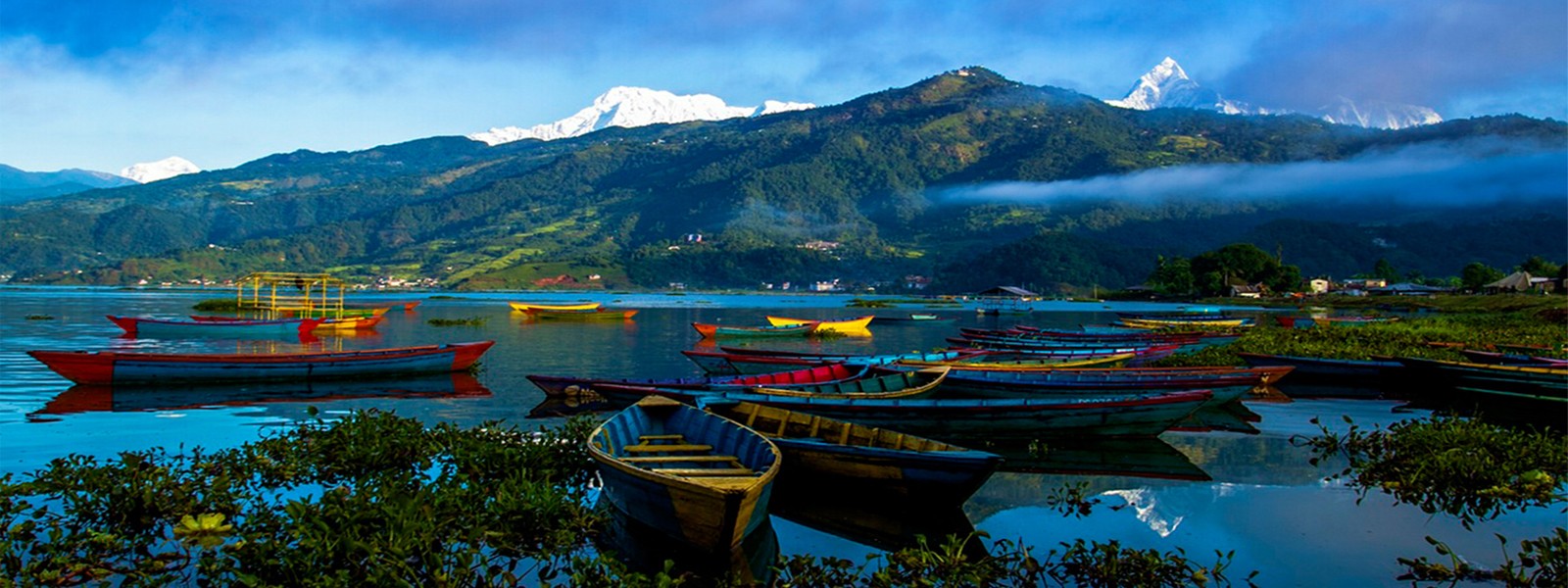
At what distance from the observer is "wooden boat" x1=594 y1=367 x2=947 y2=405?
20.8 m

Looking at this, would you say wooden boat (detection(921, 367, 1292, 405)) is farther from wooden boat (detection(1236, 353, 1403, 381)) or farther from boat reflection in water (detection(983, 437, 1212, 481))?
wooden boat (detection(1236, 353, 1403, 381))

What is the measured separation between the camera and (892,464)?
13695 millimetres

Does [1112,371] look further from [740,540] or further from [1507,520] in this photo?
[740,540]

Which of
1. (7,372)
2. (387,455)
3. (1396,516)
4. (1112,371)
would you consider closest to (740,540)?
(387,455)

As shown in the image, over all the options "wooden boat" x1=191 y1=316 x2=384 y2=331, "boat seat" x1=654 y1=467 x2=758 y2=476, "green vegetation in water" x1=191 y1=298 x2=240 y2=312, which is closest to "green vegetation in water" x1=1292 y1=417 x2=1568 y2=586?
"boat seat" x1=654 y1=467 x2=758 y2=476

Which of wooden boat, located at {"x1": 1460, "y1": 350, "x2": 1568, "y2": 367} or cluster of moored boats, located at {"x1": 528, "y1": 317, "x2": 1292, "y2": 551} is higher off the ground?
wooden boat, located at {"x1": 1460, "y1": 350, "x2": 1568, "y2": 367}

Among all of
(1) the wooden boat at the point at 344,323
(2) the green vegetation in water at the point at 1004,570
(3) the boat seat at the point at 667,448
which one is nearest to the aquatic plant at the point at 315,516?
(3) the boat seat at the point at 667,448

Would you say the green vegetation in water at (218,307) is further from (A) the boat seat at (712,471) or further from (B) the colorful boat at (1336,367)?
(A) the boat seat at (712,471)

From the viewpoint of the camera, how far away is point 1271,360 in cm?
3472

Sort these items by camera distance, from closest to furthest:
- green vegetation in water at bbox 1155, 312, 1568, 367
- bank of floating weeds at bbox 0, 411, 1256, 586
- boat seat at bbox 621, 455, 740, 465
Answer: bank of floating weeds at bbox 0, 411, 1256, 586 < boat seat at bbox 621, 455, 740, 465 < green vegetation in water at bbox 1155, 312, 1568, 367

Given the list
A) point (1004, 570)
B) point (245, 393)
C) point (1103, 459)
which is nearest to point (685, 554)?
point (1004, 570)

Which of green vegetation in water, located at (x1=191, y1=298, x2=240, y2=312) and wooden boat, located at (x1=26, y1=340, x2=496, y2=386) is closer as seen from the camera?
wooden boat, located at (x1=26, y1=340, x2=496, y2=386)

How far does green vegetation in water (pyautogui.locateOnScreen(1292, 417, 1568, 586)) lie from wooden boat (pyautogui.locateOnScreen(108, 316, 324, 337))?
176ft

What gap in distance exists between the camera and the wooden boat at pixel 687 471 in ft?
35.8
